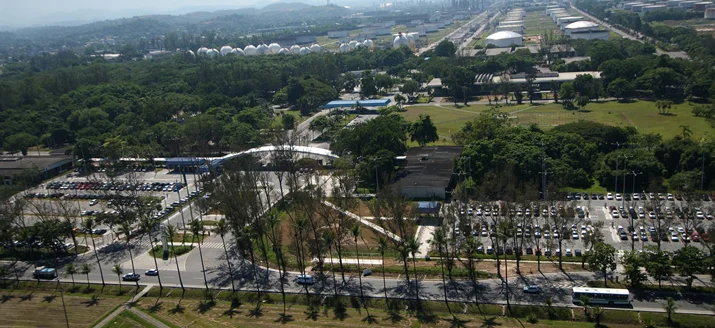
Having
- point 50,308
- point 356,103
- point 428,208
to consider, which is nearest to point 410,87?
point 356,103

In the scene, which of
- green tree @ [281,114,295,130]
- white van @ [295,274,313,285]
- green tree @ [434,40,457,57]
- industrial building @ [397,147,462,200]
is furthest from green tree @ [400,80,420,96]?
white van @ [295,274,313,285]

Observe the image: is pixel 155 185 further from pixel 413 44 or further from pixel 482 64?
pixel 413 44

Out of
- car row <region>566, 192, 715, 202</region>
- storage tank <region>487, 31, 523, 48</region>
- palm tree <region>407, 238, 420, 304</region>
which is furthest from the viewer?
storage tank <region>487, 31, 523, 48</region>

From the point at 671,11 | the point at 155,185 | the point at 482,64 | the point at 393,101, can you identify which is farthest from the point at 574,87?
the point at 671,11

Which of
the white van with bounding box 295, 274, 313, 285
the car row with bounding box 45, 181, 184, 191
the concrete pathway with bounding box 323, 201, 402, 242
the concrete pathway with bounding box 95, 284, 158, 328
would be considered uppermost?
the car row with bounding box 45, 181, 184, 191

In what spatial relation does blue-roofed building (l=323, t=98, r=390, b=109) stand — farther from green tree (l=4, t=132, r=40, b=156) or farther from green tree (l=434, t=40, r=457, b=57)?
green tree (l=4, t=132, r=40, b=156)

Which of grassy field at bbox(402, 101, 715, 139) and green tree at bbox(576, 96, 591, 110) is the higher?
green tree at bbox(576, 96, 591, 110)
